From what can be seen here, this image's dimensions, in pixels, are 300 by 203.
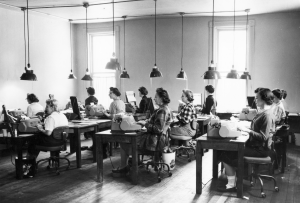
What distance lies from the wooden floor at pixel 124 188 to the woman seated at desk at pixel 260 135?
0.40m

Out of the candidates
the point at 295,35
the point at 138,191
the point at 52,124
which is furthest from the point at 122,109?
the point at 295,35

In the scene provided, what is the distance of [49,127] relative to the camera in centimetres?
518

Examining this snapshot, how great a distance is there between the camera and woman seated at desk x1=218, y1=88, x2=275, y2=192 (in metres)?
4.13

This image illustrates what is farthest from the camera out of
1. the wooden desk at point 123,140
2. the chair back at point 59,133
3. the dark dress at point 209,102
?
the dark dress at point 209,102

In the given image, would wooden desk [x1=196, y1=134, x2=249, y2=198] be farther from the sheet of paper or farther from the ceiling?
the sheet of paper

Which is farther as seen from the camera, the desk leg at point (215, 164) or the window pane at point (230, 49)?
the window pane at point (230, 49)

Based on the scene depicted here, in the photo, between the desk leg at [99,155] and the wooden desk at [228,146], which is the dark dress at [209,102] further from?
the desk leg at [99,155]

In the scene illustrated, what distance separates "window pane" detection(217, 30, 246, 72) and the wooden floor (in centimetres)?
422

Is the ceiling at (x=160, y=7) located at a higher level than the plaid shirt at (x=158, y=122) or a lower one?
higher

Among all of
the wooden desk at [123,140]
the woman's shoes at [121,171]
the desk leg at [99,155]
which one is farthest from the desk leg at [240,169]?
the desk leg at [99,155]

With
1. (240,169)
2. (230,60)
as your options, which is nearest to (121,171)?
(240,169)

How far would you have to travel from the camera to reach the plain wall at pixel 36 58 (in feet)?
26.7

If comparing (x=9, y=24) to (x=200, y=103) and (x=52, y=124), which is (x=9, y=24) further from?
(x=200, y=103)

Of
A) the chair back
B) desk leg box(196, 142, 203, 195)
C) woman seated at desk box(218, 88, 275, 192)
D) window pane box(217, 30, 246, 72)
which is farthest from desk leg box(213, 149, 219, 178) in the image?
window pane box(217, 30, 246, 72)
